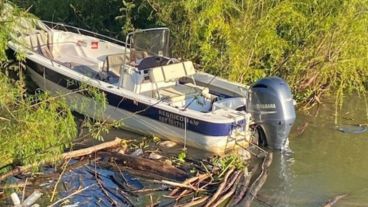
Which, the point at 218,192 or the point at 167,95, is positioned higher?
the point at 167,95

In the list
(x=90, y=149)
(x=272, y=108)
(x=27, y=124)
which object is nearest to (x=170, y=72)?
(x=272, y=108)

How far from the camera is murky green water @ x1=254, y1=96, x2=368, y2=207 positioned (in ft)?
27.0

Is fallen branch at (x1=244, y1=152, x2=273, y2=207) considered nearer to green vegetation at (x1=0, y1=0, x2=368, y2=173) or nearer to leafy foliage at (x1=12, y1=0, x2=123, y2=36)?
green vegetation at (x1=0, y1=0, x2=368, y2=173)

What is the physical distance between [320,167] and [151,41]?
3.15 meters

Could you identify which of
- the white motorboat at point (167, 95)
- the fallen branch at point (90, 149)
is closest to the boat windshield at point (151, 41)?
the white motorboat at point (167, 95)

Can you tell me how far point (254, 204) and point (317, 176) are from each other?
1302 mm

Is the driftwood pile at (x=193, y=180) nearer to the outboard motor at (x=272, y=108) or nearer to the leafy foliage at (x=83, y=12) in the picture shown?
the outboard motor at (x=272, y=108)

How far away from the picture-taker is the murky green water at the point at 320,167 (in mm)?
8242

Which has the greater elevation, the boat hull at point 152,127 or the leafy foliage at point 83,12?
the leafy foliage at point 83,12

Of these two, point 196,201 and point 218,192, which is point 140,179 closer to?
point 196,201

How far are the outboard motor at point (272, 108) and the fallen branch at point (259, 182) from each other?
312 millimetres

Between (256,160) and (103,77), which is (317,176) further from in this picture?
(103,77)

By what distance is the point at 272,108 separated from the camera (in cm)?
912

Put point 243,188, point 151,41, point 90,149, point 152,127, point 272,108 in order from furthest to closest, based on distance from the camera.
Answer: point 151,41
point 152,127
point 272,108
point 90,149
point 243,188
